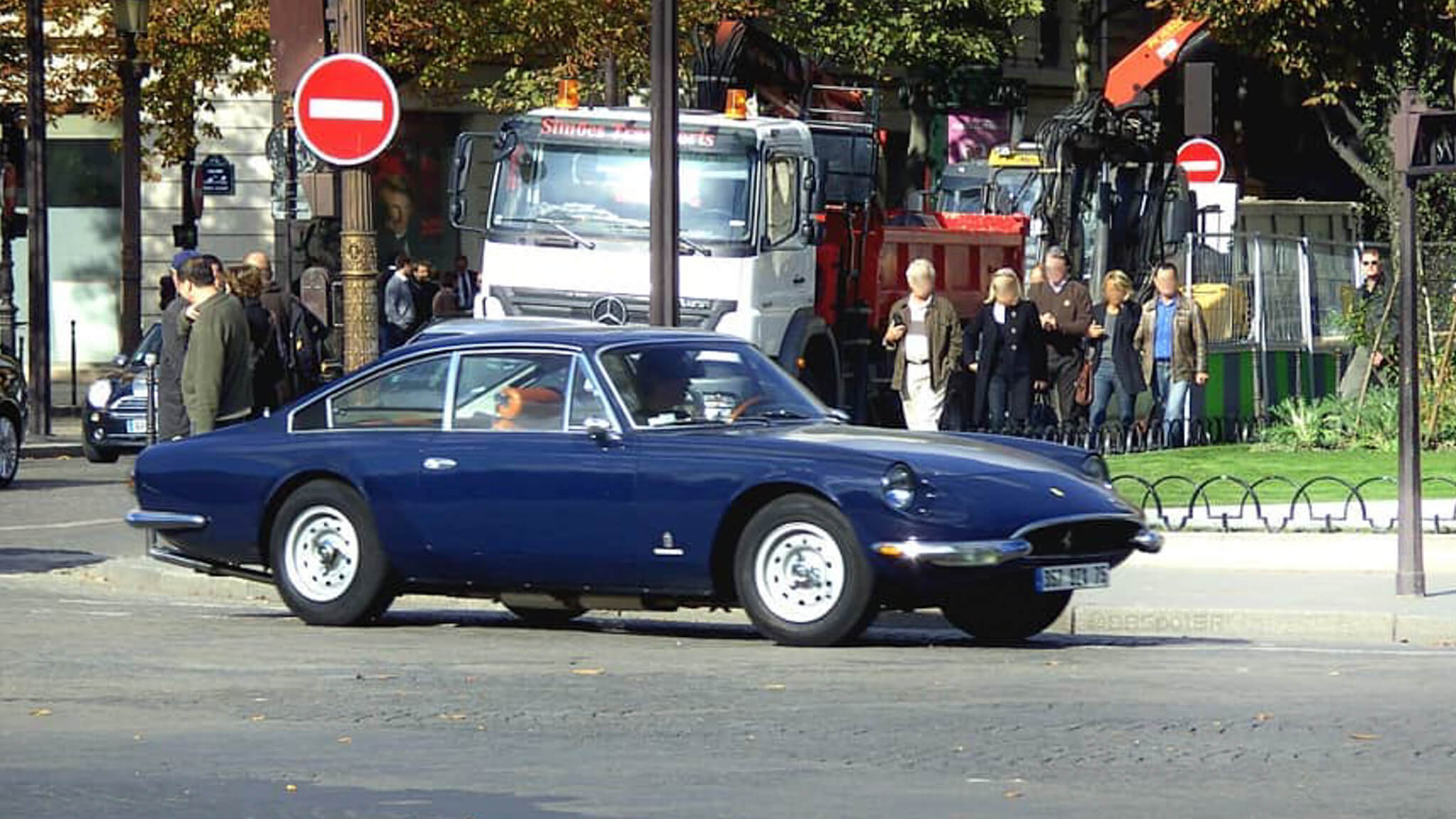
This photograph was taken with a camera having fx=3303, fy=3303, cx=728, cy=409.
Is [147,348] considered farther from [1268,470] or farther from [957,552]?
[957,552]

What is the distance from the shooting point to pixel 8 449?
2695 centimetres

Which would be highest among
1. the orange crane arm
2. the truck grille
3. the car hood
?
the orange crane arm

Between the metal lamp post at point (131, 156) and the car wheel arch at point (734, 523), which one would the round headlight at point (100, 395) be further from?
the car wheel arch at point (734, 523)

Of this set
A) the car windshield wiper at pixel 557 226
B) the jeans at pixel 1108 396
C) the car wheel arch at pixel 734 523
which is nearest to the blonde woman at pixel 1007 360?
the jeans at pixel 1108 396

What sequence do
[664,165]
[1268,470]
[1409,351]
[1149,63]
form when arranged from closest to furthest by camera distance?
1. [1409,351]
2. [664,165]
3. [1268,470]
4. [1149,63]

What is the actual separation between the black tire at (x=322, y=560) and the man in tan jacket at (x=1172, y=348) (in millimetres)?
13330

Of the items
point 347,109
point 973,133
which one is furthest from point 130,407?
point 973,133

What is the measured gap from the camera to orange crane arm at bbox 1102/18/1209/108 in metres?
48.1

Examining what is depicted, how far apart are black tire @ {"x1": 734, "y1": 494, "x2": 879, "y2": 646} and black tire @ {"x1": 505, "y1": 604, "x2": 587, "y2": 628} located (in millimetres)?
1790

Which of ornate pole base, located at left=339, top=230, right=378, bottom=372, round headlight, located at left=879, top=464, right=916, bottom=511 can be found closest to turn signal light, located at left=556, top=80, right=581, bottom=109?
ornate pole base, located at left=339, top=230, right=378, bottom=372

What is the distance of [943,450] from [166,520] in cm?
390

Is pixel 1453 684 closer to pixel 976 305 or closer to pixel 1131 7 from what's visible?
pixel 976 305

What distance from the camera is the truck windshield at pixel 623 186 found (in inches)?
1059

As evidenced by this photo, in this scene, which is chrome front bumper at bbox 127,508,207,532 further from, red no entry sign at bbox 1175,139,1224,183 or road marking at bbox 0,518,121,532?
red no entry sign at bbox 1175,139,1224,183
